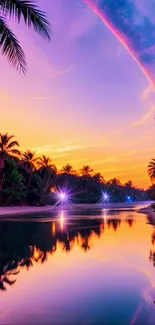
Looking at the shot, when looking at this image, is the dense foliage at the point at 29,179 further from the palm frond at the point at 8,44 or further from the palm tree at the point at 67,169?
the palm frond at the point at 8,44

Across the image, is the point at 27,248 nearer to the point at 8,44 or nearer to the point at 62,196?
the point at 8,44

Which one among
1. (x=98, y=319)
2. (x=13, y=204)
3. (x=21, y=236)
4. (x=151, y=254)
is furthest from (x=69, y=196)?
(x=98, y=319)

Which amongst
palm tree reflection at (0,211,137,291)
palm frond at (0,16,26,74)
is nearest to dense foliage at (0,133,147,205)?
palm tree reflection at (0,211,137,291)

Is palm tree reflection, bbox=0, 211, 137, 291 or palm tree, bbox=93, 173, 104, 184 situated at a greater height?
palm tree, bbox=93, 173, 104, 184

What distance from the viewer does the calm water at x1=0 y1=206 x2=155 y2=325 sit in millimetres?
5740

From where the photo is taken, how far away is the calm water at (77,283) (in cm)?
574

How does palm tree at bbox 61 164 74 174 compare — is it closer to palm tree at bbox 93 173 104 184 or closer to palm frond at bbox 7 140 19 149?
palm tree at bbox 93 173 104 184

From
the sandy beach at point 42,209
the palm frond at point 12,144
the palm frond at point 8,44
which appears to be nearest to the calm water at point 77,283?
the palm frond at point 8,44

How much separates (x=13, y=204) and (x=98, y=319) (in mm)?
53219

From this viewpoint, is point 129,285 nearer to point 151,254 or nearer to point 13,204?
point 151,254

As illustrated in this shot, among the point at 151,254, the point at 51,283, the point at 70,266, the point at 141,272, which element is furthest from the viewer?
the point at 151,254

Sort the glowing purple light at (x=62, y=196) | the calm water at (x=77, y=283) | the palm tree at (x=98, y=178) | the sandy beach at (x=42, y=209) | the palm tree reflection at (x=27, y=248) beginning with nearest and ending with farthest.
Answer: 1. the calm water at (x=77, y=283)
2. the palm tree reflection at (x=27, y=248)
3. the sandy beach at (x=42, y=209)
4. the glowing purple light at (x=62, y=196)
5. the palm tree at (x=98, y=178)

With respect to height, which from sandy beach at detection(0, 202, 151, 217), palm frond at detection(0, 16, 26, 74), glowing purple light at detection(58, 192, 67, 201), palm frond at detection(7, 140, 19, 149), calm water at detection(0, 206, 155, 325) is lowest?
calm water at detection(0, 206, 155, 325)

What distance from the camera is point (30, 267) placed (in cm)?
975
